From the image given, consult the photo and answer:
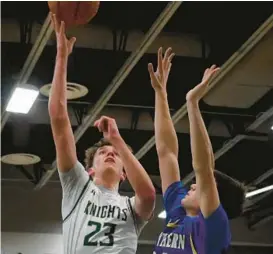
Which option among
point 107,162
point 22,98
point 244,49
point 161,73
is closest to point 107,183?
point 107,162

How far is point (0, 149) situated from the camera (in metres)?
8.41

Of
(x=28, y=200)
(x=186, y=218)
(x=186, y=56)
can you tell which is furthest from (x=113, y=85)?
(x=28, y=200)

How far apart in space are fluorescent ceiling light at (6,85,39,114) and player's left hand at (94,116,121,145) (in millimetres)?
3546

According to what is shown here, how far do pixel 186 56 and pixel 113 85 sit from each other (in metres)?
0.83

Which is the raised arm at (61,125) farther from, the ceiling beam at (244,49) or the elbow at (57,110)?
the ceiling beam at (244,49)

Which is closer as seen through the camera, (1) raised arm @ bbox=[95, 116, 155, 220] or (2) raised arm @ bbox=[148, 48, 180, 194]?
(1) raised arm @ bbox=[95, 116, 155, 220]

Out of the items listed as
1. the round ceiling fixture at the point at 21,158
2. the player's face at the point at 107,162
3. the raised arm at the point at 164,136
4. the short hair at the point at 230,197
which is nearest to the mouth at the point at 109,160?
the player's face at the point at 107,162

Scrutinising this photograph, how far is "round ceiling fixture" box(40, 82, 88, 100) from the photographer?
6.45 m

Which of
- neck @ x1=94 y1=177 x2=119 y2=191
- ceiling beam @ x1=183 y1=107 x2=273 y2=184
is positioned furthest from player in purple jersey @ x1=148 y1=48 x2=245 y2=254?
ceiling beam @ x1=183 y1=107 x2=273 y2=184

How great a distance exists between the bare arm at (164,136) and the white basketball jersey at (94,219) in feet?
1.40

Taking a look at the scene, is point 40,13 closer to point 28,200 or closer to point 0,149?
point 0,149

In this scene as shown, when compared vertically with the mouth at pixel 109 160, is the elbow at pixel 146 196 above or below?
below

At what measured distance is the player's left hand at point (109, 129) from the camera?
285 cm

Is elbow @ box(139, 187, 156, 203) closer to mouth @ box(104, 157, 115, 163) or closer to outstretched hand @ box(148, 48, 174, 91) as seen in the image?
mouth @ box(104, 157, 115, 163)
